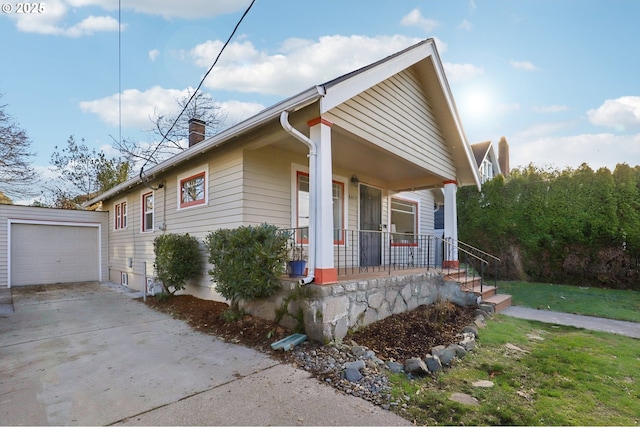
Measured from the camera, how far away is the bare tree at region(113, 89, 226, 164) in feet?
54.7

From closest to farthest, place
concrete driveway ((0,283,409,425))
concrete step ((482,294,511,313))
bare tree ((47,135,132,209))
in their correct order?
concrete driveway ((0,283,409,425)) < concrete step ((482,294,511,313)) < bare tree ((47,135,132,209))

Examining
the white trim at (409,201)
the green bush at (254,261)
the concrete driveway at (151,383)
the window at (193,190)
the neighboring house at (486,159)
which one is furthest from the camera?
the neighboring house at (486,159)

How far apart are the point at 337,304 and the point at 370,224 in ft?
15.7

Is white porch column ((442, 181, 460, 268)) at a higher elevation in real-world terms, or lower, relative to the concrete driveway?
higher

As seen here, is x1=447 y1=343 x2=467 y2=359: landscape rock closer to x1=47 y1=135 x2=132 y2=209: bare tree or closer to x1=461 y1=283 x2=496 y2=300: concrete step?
x1=461 y1=283 x2=496 y2=300: concrete step

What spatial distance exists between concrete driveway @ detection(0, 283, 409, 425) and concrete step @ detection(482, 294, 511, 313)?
494cm

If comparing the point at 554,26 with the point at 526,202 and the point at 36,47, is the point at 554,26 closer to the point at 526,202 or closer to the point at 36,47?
the point at 526,202

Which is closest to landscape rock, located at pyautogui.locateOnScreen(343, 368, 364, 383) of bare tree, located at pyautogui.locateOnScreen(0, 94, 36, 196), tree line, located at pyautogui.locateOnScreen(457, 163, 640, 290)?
tree line, located at pyautogui.locateOnScreen(457, 163, 640, 290)

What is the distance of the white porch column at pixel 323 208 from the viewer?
14.1 feet

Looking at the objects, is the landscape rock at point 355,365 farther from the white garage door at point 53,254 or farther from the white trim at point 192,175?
the white garage door at point 53,254

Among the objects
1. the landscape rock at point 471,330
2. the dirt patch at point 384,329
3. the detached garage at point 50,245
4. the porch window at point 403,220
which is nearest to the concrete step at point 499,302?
the dirt patch at point 384,329

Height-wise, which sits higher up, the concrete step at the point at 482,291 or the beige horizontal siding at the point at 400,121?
the beige horizontal siding at the point at 400,121

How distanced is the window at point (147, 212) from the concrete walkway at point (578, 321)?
942 cm

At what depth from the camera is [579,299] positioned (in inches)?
299
